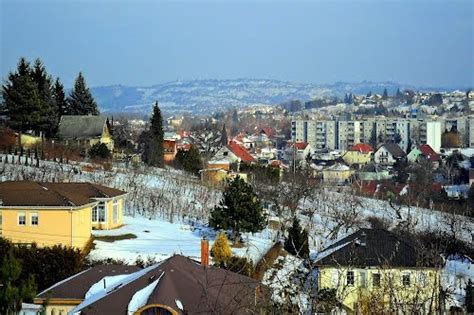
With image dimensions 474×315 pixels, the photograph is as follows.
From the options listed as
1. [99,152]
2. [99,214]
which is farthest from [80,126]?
[99,214]

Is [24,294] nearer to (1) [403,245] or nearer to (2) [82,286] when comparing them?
(2) [82,286]

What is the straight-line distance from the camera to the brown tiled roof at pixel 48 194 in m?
20.6

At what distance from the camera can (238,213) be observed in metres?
22.3

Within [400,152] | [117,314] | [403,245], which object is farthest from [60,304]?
[400,152]

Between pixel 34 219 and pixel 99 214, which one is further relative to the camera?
pixel 99 214

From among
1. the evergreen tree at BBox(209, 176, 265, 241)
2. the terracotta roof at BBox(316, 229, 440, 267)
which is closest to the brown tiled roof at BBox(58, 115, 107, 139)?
the evergreen tree at BBox(209, 176, 265, 241)

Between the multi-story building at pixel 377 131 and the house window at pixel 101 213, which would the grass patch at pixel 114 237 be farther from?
the multi-story building at pixel 377 131

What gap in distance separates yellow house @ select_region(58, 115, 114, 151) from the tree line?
458mm

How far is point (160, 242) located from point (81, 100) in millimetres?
20976

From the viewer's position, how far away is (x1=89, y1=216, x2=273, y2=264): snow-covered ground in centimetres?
1959

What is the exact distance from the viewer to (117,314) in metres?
12.4

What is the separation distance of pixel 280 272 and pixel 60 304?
233 inches

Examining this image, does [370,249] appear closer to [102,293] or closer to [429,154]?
[102,293]

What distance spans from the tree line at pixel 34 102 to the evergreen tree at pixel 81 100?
5 cm
